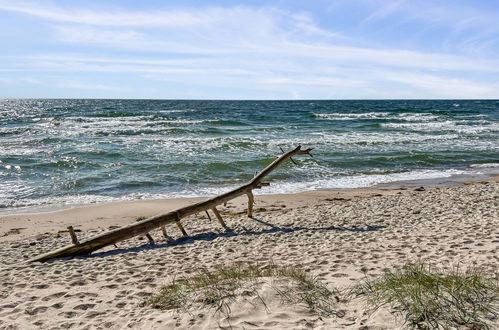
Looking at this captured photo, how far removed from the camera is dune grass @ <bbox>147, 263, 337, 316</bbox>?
4949 mm

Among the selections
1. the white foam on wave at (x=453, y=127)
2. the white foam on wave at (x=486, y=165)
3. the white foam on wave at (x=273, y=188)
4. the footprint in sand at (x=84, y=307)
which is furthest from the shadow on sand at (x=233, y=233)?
the white foam on wave at (x=453, y=127)

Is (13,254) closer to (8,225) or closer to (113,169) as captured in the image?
(8,225)

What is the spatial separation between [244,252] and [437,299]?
12.9ft

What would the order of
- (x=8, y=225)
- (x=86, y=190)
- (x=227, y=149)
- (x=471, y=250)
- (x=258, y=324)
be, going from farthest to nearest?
(x=227, y=149) → (x=86, y=190) → (x=8, y=225) → (x=471, y=250) → (x=258, y=324)

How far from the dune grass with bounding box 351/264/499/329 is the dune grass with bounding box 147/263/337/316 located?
0.54 metres

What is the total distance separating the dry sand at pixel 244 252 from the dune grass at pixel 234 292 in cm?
13

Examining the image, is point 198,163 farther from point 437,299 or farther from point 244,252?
point 437,299

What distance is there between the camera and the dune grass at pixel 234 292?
16.2ft

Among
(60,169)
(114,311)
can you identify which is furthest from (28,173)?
(114,311)

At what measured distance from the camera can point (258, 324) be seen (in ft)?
14.8

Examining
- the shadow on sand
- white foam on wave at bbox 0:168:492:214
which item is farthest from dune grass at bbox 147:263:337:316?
white foam on wave at bbox 0:168:492:214

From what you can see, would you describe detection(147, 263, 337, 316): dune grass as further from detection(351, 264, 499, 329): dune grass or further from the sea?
the sea

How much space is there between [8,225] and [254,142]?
60.6ft

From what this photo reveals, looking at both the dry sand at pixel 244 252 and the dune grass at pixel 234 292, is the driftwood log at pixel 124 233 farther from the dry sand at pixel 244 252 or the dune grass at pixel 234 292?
the dune grass at pixel 234 292
